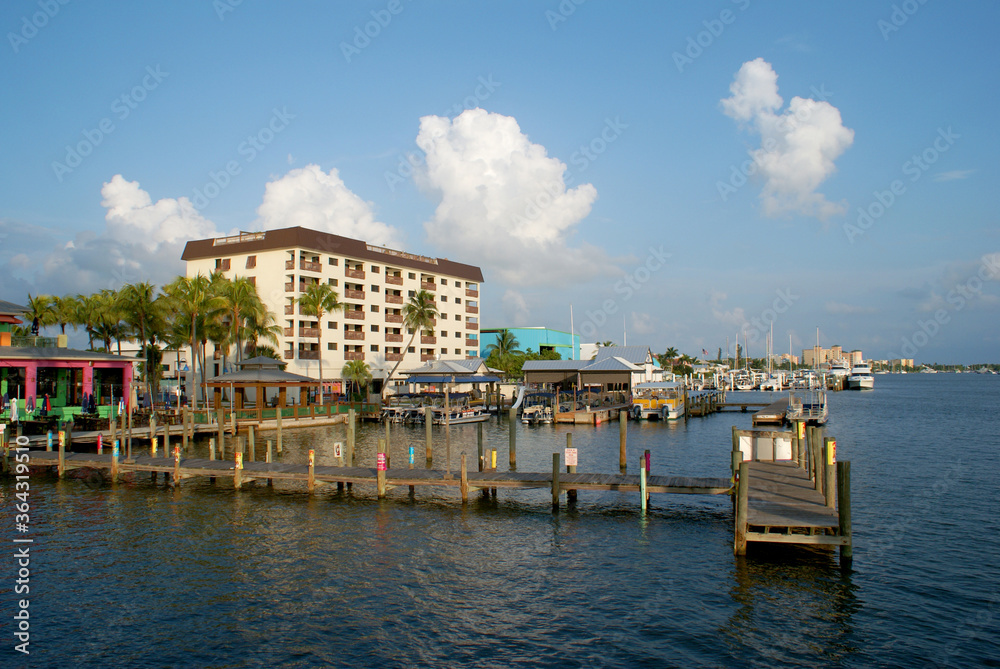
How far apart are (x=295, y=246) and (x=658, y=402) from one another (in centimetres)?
4018

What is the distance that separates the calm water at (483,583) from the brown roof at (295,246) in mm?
44865

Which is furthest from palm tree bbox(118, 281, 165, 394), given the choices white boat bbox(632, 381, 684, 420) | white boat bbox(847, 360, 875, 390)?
white boat bbox(847, 360, 875, 390)

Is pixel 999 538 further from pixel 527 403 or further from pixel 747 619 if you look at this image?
pixel 527 403

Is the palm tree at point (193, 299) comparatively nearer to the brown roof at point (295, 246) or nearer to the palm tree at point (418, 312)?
the brown roof at point (295, 246)

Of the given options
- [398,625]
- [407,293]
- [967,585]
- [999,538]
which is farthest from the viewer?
[407,293]

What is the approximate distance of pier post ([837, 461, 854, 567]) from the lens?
16562mm

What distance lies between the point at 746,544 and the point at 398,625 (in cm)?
1033

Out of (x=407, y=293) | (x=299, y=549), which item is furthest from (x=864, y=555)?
(x=407, y=293)

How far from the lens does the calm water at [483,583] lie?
1320 cm

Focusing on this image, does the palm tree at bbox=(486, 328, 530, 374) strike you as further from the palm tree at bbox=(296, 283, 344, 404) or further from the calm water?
the calm water

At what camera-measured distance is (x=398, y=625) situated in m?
14.3

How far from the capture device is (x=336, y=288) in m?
73.4

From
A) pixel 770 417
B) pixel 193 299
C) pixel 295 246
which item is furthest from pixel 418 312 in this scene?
pixel 770 417

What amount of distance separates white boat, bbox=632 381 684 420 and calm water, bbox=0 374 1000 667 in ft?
119
